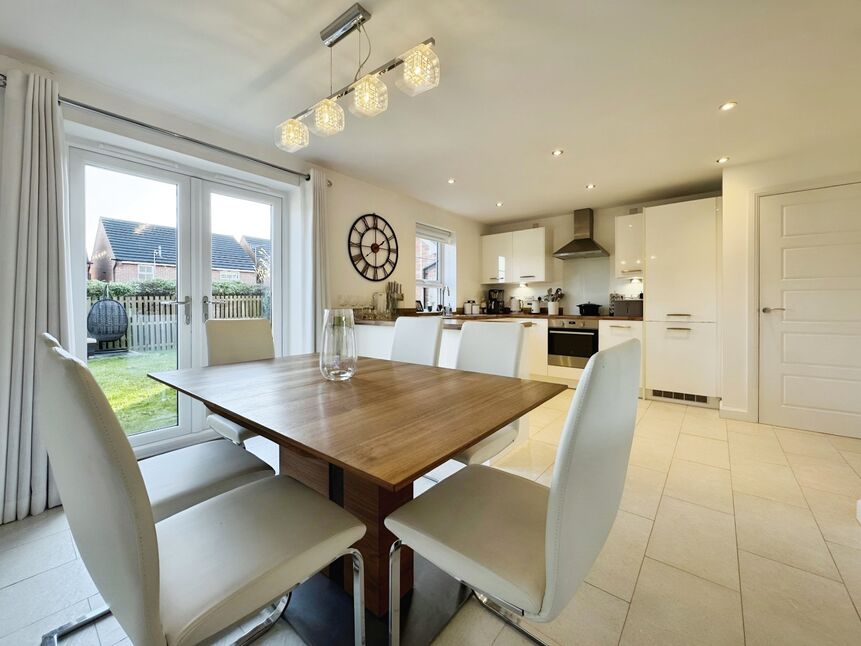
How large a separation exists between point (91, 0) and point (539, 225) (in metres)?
4.79

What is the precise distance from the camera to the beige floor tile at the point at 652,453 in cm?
231

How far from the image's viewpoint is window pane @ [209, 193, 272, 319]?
2.83m

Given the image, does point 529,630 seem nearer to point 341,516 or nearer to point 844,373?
point 341,516

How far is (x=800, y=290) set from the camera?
2928 mm

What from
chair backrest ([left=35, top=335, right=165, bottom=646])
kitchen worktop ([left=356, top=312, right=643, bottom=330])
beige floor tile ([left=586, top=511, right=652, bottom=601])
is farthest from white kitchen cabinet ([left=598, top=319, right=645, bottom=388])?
chair backrest ([left=35, top=335, right=165, bottom=646])

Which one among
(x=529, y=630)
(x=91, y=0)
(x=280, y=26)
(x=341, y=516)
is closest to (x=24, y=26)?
(x=91, y=0)

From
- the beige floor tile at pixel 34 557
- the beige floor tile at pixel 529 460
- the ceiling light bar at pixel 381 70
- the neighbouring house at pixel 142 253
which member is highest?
the ceiling light bar at pixel 381 70

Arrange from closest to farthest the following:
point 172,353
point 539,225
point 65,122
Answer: point 65,122, point 172,353, point 539,225

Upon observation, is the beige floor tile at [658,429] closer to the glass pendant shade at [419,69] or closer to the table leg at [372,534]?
the table leg at [372,534]

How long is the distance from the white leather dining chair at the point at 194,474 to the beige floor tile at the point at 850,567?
7.23 ft

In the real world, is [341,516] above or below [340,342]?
below

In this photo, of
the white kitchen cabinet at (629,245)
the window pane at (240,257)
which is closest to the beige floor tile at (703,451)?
the white kitchen cabinet at (629,245)

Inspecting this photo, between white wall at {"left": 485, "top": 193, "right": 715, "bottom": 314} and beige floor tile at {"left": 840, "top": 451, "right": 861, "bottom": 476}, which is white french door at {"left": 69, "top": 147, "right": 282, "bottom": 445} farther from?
beige floor tile at {"left": 840, "top": 451, "right": 861, "bottom": 476}

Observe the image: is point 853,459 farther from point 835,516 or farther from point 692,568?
point 692,568
